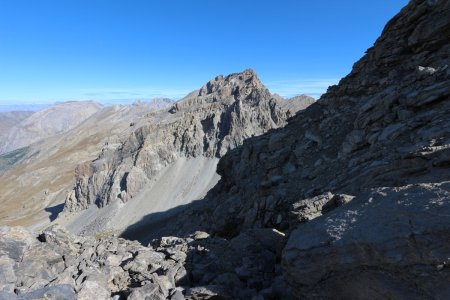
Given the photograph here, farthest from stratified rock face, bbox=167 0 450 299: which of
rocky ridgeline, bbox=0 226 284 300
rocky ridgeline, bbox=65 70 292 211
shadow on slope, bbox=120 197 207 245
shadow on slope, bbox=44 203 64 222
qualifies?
shadow on slope, bbox=44 203 64 222

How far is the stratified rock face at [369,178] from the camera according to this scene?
28.7 ft

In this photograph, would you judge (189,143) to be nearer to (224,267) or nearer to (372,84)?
(372,84)

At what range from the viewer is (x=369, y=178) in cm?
1789

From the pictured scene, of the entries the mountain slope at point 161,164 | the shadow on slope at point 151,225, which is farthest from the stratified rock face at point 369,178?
the mountain slope at point 161,164

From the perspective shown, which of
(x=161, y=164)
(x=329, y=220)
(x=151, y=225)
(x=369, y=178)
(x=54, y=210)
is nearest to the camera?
(x=329, y=220)

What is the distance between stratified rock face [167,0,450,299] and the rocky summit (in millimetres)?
50

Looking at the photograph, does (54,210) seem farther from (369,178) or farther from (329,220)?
(329,220)

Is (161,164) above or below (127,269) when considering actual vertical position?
below

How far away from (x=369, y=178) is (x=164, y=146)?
103099 millimetres

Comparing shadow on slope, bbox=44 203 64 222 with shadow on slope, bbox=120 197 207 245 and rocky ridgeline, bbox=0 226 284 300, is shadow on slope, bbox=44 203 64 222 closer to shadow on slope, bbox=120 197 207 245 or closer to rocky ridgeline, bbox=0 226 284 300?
shadow on slope, bbox=120 197 207 245

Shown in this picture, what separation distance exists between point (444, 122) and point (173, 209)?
3265 inches

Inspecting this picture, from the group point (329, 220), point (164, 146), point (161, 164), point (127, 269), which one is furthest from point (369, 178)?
point (164, 146)

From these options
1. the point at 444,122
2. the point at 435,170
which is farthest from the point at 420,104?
the point at 435,170

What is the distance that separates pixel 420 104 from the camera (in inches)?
832
